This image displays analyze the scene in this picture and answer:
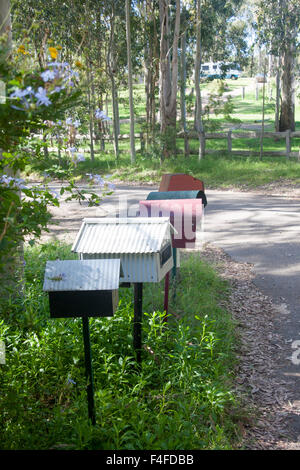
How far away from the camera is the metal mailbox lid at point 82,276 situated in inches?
127

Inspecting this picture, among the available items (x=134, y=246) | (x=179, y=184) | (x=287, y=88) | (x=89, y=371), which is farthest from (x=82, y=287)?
(x=287, y=88)

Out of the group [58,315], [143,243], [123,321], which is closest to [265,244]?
[123,321]

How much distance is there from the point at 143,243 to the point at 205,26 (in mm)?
24998

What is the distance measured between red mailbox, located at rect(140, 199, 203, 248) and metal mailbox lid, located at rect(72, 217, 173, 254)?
1.06 meters

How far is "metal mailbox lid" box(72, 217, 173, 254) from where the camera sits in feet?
13.5

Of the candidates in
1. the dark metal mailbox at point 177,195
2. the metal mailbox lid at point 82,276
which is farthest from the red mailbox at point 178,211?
the metal mailbox lid at point 82,276

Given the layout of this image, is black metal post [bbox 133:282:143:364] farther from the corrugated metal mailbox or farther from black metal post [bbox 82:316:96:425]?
black metal post [bbox 82:316:96:425]

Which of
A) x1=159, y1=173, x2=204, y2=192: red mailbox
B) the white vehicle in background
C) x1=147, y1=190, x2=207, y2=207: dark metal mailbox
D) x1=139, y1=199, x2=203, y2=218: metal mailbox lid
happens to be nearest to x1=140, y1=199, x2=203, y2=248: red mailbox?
x1=139, y1=199, x2=203, y2=218: metal mailbox lid

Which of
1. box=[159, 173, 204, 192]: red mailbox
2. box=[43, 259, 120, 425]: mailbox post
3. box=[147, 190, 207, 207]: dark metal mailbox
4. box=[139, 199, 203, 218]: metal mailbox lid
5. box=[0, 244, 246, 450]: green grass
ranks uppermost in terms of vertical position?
box=[159, 173, 204, 192]: red mailbox

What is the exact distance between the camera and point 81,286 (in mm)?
3236

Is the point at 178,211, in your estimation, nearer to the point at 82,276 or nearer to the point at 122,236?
the point at 122,236

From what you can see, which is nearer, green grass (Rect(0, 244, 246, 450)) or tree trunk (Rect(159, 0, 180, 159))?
green grass (Rect(0, 244, 246, 450))

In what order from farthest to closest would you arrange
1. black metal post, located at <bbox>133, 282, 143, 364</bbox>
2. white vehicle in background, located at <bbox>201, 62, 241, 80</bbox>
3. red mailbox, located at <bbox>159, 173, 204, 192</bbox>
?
white vehicle in background, located at <bbox>201, 62, 241, 80</bbox>
red mailbox, located at <bbox>159, 173, 204, 192</bbox>
black metal post, located at <bbox>133, 282, 143, 364</bbox>

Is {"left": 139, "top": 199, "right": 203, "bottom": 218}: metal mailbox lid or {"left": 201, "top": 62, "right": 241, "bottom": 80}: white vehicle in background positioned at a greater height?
{"left": 201, "top": 62, "right": 241, "bottom": 80}: white vehicle in background
